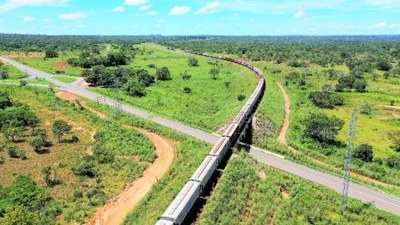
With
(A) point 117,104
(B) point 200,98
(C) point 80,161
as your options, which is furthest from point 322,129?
(A) point 117,104

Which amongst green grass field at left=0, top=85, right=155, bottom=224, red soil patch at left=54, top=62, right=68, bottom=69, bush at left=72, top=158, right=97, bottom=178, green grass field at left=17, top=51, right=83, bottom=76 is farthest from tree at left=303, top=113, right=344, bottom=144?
red soil patch at left=54, top=62, right=68, bottom=69

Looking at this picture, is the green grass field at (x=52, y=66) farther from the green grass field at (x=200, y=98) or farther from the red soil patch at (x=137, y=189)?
the red soil patch at (x=137, y=189)

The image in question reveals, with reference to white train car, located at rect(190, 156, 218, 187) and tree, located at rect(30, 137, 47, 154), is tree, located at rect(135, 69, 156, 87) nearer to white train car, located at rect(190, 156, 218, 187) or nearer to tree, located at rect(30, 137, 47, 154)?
tree, located at rect(30, 137, 47, 154)

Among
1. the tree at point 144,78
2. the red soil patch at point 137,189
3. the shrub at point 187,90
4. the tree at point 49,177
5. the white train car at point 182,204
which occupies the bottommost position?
the red soil patch at point 137,189

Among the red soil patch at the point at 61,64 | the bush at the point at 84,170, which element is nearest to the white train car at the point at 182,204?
the bush at the point at 84,170

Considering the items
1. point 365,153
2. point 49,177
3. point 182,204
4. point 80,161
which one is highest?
point 182,204

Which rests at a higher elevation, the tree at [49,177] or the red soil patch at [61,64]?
the red soil patch at [61,64]

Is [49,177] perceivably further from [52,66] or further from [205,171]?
[52,66]
